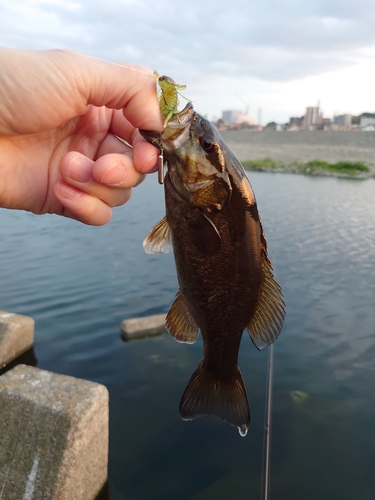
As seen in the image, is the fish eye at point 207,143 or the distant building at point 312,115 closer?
the fish eye at point 207,143

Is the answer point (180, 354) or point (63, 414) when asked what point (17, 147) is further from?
point (180, 354)

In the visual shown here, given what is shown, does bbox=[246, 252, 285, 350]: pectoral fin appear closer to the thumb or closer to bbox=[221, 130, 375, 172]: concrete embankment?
the thumb

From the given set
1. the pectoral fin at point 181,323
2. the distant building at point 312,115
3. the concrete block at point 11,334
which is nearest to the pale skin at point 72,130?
the pectoral fin at point 181,323

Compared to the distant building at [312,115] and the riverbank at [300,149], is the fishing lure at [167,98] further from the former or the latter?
the distant building at [312,115]

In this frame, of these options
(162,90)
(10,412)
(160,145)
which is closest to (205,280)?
(160,145)

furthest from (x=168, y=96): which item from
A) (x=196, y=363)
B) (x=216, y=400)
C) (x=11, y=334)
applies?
(x=196, y=363)

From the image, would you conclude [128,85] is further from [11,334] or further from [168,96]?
[11,334]
